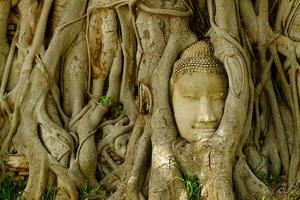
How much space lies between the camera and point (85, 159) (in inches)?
174

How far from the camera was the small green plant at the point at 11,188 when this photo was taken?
14.7 feet

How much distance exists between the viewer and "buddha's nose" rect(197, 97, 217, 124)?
3957 mm

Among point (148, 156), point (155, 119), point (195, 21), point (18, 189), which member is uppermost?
point (195, 21)

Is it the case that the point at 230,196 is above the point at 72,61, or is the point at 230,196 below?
below

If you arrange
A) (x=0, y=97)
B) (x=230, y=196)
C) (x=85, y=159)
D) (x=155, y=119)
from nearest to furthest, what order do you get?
1. (x=230, y=196)
2. (x=155, y=119)
3. (x=85, y=159)
4. (x=0, y=97)

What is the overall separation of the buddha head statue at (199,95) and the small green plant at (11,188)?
5.14ft

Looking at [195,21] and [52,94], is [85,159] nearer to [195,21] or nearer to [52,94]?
[52,94]

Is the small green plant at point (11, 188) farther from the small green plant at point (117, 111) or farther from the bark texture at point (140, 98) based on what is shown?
the small green plant at point (117, 111)

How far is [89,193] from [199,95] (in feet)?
4.11

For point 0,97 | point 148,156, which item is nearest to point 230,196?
point 148,156

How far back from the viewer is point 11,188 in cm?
456

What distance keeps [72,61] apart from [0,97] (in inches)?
29.6

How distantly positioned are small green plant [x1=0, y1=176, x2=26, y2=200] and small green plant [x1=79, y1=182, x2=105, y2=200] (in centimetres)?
56

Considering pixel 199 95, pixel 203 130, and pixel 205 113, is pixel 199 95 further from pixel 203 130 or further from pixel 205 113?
pixel 203 130
